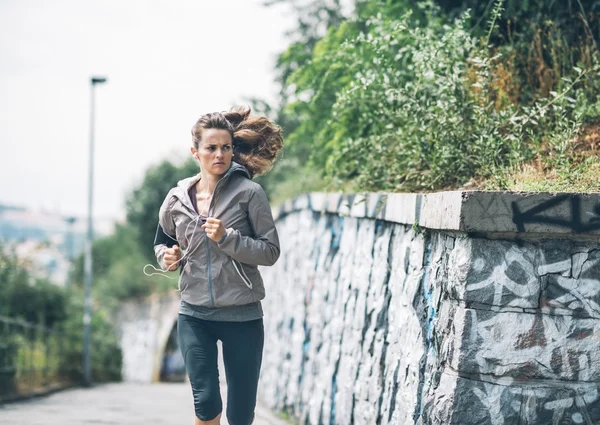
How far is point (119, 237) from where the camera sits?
4584 centimetres

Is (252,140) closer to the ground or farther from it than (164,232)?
farther from it

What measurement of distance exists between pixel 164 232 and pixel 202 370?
2.65 feet

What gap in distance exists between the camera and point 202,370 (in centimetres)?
434

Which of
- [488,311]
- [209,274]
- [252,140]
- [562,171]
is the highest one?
[252,140]

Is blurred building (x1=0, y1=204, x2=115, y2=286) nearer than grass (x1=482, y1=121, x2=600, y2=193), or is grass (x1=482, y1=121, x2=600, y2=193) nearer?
grass (x1=482, y1=121, x2=600, y2=193)

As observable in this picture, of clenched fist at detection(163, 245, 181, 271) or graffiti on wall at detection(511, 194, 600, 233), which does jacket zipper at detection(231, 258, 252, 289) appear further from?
graffiti on wall at detection(511, 194, 600, 233)

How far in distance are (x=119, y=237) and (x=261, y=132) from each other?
4217 cm

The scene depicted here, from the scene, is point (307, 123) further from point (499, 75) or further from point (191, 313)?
point (191, 313)

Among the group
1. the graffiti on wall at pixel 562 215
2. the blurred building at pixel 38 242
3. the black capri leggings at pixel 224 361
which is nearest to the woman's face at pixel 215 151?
the black capri leggings at pixel 224 361

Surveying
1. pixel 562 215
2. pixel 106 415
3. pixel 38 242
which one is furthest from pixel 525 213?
pixel 38 242

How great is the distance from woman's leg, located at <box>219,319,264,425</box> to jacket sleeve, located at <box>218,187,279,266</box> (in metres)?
0.35

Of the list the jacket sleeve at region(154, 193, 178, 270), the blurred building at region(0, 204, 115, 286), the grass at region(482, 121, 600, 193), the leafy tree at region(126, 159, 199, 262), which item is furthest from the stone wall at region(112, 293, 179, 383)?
the jacket sleeve at region(154, 193, 178, 270)

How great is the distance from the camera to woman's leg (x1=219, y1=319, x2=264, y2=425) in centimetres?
438

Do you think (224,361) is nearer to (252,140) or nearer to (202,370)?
(202,370)
